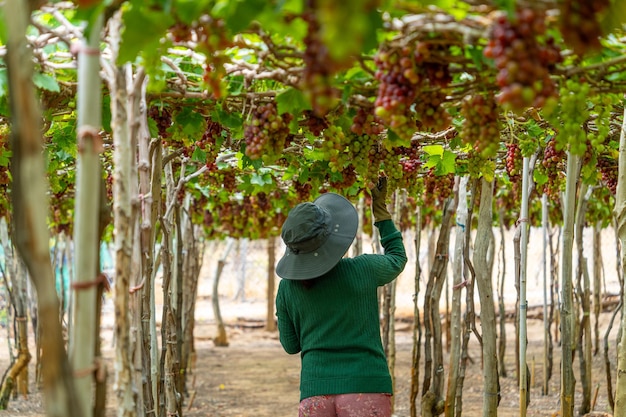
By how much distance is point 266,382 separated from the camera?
28.5 ft

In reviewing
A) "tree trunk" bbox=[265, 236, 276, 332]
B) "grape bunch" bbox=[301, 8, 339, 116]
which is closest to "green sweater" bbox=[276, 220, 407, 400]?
"grape bunch" bbox=[301, 8, 339, 116]

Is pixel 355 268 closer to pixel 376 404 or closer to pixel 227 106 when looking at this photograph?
pixel 376 404

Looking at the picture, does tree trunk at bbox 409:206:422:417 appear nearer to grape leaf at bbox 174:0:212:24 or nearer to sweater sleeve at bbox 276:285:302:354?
sweater sleeve at bbox 276:285:302:354

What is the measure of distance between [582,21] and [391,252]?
171 centimetres

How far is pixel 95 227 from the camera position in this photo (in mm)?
1634

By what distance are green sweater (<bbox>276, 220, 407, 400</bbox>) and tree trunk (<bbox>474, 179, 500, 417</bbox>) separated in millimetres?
1391

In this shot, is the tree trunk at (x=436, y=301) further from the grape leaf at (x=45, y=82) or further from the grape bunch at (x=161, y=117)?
the grape leaf at (x=45, y=82)

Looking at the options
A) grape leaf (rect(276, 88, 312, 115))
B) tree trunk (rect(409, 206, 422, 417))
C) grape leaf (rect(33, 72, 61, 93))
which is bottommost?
tree trunk (rect(409, 206, 422, 417))

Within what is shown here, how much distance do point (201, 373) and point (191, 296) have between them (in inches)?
58.1

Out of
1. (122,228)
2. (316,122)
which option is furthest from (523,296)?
(122,228)

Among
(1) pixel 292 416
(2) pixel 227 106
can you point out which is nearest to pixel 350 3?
(2) pixel 227 106

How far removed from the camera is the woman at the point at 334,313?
2650 millimetres

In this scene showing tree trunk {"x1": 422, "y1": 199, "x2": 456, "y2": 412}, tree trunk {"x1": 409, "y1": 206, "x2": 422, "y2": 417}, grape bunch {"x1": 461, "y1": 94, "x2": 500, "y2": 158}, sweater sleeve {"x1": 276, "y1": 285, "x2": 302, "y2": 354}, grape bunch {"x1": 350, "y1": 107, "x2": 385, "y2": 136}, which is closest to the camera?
grape bunch {"x1": 461, "y1": 94, "x2": 500, "y2": 158}

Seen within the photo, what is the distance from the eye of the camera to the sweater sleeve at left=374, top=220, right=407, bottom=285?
2828mm
